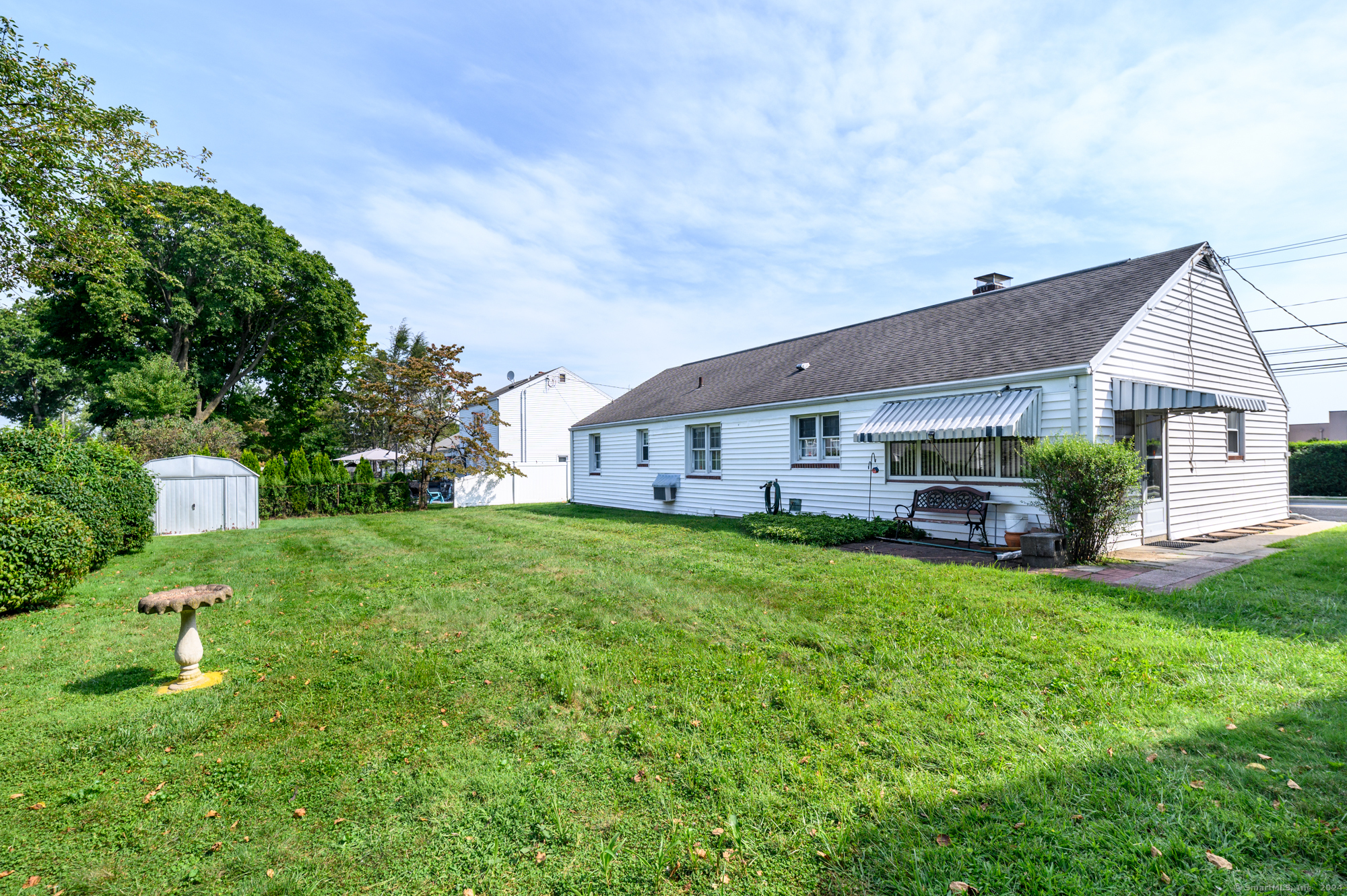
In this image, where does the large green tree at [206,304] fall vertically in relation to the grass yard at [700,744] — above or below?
above

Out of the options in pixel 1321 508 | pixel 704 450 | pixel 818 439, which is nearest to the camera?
pixel 818 439

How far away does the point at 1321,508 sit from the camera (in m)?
17.3

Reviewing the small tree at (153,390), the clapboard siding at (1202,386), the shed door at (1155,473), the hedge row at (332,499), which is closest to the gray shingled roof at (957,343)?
the clapboard siding at (1202,386)

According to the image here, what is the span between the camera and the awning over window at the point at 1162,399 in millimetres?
9133

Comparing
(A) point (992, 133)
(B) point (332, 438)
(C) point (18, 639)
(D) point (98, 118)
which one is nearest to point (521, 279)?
(D) point (98, 118)

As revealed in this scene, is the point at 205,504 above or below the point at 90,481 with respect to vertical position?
below

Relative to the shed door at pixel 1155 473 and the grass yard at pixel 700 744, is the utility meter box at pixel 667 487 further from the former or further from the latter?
the shed door at pixel 1155 473

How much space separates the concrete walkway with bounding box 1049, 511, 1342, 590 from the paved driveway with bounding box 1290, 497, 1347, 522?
266 inches

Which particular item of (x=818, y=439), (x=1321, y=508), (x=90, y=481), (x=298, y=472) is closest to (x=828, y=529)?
(x=818, y=439)

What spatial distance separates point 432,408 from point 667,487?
34.7 feet

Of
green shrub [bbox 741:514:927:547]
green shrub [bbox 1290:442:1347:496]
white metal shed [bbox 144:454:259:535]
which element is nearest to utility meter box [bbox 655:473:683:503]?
green shrub [bbox 741:514:927:547]

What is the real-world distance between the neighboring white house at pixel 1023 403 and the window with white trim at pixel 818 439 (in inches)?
1.7

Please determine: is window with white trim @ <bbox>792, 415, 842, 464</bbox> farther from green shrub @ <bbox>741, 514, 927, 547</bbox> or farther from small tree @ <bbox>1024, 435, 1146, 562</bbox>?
small tree @ <bbox>1024, 435, 1146, 562</bbox>

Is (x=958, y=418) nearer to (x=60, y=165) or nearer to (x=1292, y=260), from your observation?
(x=60, y=165)
